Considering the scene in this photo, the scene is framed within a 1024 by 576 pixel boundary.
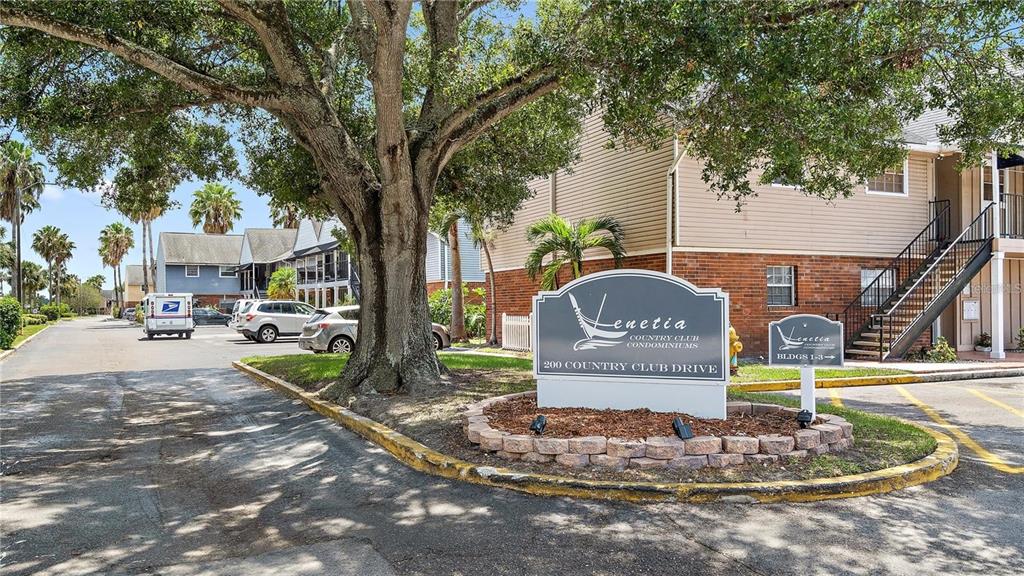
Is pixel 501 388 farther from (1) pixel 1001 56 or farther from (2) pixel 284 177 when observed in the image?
(1) pixel 1001 56

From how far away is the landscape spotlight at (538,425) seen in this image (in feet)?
21.1

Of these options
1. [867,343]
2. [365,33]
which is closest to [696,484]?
[365,33]

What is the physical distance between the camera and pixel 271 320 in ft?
92.8

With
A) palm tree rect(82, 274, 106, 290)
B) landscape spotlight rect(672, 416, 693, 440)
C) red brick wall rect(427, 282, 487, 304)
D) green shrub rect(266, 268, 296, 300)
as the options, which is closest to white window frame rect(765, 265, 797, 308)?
landscape spotlight rect(672, 416, 693, 440)

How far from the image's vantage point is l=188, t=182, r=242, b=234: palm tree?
199 ft

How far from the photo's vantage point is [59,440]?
8.20 meters

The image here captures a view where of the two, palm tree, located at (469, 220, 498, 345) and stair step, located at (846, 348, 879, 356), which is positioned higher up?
palm tree, located at (469, 220, 498, 345)

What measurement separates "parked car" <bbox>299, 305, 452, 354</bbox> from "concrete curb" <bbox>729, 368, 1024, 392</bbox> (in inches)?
364

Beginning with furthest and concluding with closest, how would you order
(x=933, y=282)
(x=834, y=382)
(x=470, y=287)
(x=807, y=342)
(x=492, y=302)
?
(x=470, y=287), (x=492, y=302), (x=933, y=282), (x=834, y=382), (x=807, y=342)

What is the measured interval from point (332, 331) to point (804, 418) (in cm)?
1455

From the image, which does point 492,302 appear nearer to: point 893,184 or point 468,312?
point 468,312

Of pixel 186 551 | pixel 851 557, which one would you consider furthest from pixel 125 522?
pixel 851 557

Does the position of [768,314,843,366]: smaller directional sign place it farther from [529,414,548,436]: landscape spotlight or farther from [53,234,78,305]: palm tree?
[53,234,78,305]: palm tree

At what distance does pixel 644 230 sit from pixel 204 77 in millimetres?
10508
